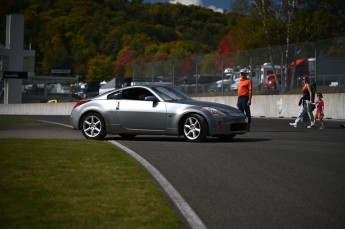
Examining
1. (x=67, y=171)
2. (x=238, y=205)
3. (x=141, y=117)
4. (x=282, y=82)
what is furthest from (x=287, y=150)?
(x=282, y=82)

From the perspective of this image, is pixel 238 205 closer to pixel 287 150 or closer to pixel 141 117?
pixel 287 150

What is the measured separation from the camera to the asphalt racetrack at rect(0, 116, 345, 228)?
246 inches

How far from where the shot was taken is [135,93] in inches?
611

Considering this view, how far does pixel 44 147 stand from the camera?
42.7 ft

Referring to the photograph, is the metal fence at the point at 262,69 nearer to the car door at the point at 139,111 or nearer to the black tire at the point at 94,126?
the car door at the point at 139,111

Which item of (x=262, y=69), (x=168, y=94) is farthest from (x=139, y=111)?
(x=262, y=69)

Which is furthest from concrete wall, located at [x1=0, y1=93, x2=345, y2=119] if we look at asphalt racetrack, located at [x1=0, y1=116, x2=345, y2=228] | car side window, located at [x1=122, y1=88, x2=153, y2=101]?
car side window, located at [x1=122, y1=88, x2=153, y2=101]

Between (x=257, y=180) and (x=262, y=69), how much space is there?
2470cm

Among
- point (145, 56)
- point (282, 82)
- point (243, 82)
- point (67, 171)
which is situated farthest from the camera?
point (145, 56)

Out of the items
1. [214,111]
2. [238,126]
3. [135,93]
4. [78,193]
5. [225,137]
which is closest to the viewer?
[78,193]

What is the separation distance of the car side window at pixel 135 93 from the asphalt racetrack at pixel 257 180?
124cm

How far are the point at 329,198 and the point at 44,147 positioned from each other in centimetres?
703

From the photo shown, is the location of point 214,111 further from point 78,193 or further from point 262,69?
point 262,69

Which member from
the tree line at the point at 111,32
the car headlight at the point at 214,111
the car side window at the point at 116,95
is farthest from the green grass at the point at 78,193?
the tree line at the point at 111,32
